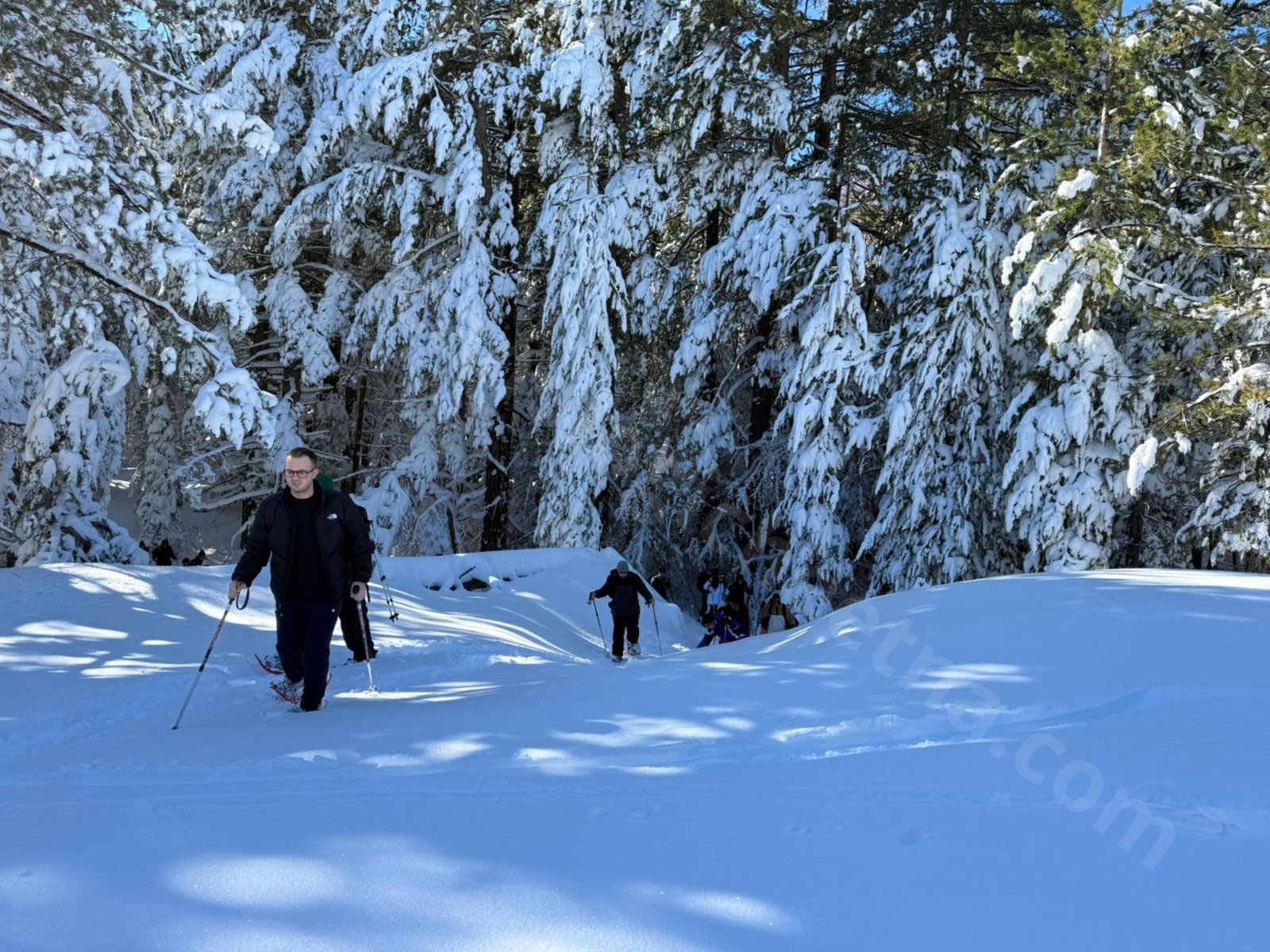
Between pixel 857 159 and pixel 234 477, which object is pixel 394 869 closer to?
pixel 857 159

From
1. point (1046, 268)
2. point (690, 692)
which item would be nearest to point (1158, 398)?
point (1046, 268)

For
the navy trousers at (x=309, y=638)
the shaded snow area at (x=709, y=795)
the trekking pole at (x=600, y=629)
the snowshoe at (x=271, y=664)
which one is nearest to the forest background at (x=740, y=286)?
the trekking pole at (x=600, y=629)

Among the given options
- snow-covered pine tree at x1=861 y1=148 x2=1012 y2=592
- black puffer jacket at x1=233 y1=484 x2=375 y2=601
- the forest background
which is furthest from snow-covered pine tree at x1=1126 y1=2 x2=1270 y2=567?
black puffer jacket at x1=233 y1=484 x2=375 y2=601

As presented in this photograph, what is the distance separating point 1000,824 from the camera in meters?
3.19

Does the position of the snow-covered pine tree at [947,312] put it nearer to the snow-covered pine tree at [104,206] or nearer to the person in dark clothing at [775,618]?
the person in dark clothing at [775,618]

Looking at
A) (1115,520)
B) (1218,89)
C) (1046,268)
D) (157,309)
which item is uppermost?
(1218,89)

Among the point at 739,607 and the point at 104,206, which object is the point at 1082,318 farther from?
the point at 104,206

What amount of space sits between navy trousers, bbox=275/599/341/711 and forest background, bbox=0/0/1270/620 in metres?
5.60

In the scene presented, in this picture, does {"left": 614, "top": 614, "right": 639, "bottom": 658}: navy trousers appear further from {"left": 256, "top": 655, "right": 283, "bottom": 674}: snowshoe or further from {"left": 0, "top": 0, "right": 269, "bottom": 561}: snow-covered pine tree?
{"left": 256, "top": 655, "right": 283, "bottom": 674}: snowshoe

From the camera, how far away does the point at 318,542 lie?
5.79 metres

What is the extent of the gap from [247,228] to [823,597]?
44.0 ft

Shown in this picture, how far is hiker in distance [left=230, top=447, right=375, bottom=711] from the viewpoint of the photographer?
5.77 m

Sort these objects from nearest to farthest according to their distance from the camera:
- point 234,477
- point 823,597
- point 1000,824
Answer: point 1000,824, point 823,597, point 234,477

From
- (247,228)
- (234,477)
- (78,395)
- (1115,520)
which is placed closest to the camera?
(78,395)
